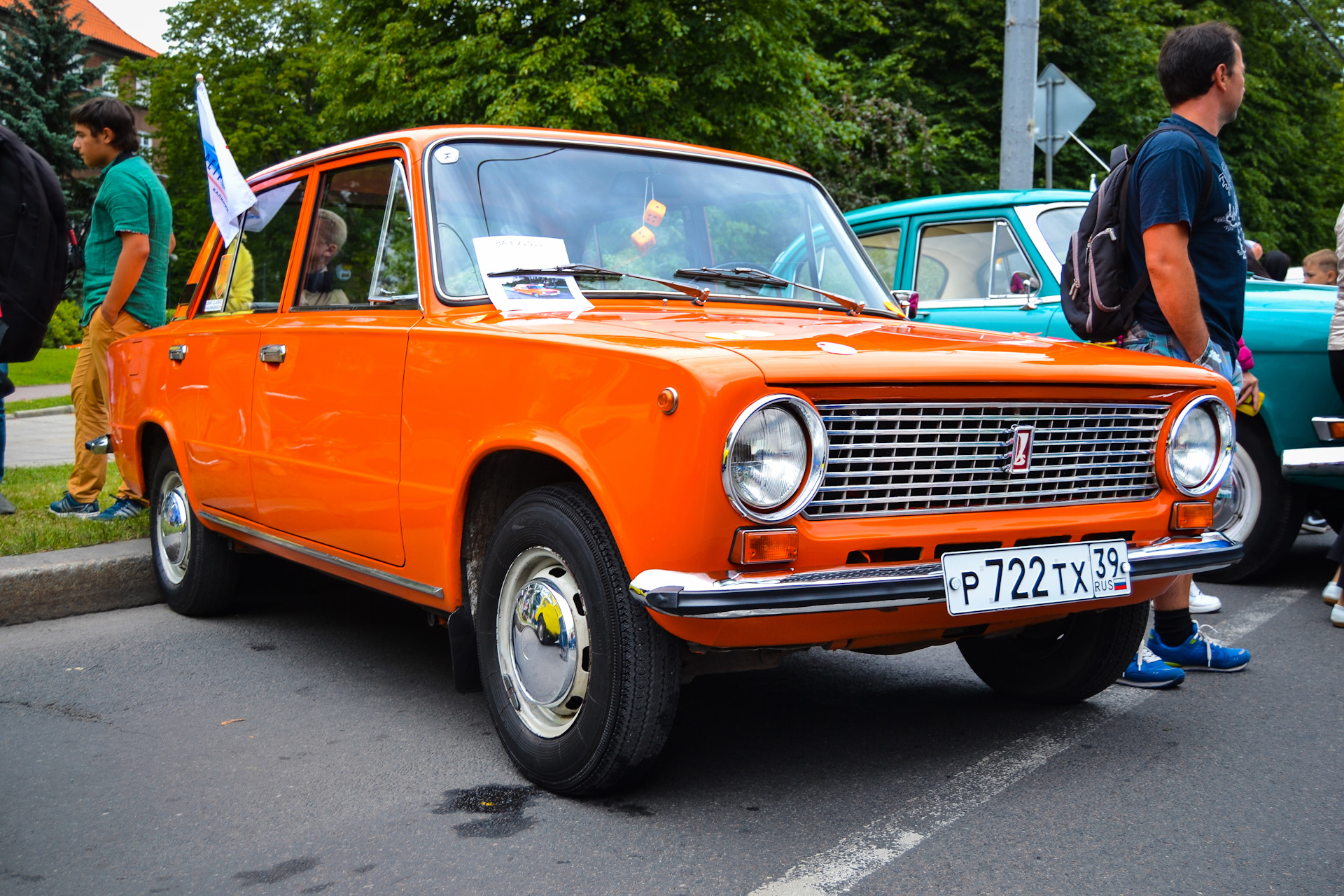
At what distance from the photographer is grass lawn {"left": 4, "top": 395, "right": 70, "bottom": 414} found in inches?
590

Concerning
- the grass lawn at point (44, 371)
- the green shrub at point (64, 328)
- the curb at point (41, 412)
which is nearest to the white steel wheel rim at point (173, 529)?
the curb at point (41, 412)

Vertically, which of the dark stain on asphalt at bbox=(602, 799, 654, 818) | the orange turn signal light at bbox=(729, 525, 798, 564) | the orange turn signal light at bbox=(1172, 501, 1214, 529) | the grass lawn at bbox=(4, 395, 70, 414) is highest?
the orange turn signal light at bbox=(729, 525, 798, 564)

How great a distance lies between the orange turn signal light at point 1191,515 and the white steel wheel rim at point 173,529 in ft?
12.5

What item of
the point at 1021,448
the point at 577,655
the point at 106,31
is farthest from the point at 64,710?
the point at 106,31

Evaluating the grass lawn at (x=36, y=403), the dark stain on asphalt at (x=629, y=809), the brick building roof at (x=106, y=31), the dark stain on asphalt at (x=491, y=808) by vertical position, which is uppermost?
the brick building roof at (x=106, y=31)

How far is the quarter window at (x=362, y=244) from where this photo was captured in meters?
3.89

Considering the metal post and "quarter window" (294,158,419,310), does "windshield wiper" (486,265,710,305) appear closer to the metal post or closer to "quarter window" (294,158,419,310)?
"quarter window" (294,158,419,310)

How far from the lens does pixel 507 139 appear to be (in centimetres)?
392

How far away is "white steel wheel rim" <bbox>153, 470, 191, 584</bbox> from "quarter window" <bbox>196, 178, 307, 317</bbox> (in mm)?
761

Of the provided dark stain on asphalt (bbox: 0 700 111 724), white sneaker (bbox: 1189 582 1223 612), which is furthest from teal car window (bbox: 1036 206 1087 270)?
dark stain on asphalt (bbox: 0 700 111 724)

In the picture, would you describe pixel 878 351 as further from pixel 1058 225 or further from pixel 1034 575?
pixel 1058 225

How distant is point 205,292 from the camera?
5.25 m

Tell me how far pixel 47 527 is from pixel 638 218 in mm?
3710

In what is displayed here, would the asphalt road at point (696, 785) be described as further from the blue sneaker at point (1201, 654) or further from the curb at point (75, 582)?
the curb at point (75, 582)
